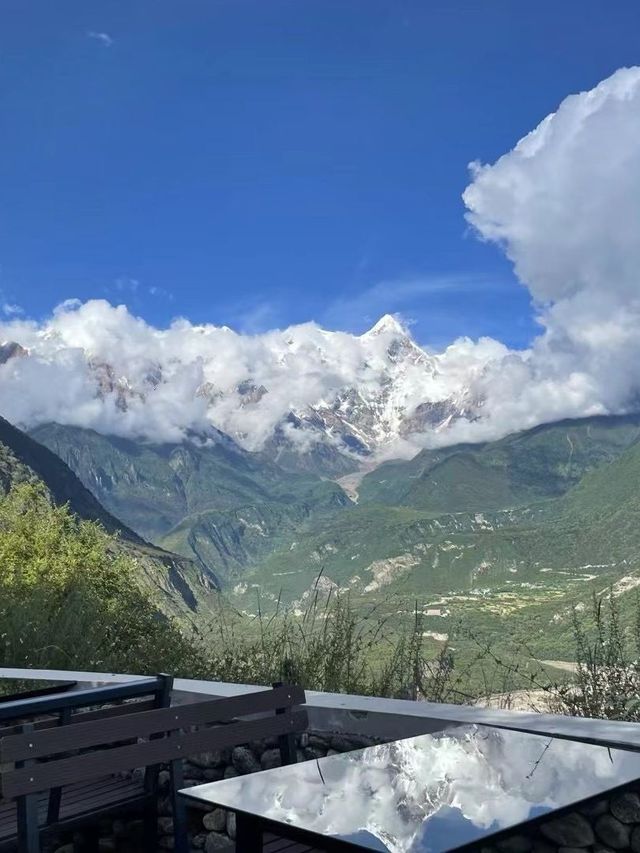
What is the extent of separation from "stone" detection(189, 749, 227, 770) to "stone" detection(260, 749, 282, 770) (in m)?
0.20

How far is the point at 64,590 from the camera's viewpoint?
545 inches

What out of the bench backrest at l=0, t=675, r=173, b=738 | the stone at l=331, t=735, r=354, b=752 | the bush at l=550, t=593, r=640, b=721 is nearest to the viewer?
the bench backrest at l=0, t=675, r=173, b=738

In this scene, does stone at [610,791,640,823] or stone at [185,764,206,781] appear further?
stone at [185,764,206,781]

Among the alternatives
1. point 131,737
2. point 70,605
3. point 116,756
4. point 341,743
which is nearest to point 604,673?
point 341,743

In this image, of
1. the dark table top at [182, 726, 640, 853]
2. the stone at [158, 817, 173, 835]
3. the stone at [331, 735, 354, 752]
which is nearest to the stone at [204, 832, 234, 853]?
the stone at [158, 817, 173, 835]

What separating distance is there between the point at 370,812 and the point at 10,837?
149 cm

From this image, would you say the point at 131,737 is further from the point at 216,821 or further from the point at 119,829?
the point at 119,829

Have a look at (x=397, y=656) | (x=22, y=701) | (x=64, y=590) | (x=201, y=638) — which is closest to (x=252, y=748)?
(x=22, y=701)

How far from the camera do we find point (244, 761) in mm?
4125

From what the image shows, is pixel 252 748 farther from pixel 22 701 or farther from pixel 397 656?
pixel 397 656

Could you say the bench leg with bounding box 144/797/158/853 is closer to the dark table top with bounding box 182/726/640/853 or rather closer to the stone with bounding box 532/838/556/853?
the dark table top with bounding box 182/726/640/853

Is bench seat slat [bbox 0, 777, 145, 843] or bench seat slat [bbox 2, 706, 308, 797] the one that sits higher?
bench seat slat [bbox 2, 706, 308, 797]

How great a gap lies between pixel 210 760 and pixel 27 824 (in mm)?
1545

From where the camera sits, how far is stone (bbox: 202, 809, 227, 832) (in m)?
3.95
